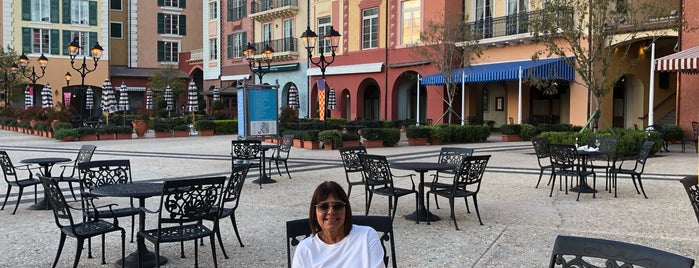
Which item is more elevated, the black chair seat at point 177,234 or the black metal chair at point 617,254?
the black metal chair at point 617,254

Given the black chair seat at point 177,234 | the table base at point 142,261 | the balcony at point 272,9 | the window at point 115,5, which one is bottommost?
the table base at point 142,261

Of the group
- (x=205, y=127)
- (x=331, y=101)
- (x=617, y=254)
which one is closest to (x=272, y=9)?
(x=331, y=101)

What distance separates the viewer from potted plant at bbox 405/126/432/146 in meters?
20.9

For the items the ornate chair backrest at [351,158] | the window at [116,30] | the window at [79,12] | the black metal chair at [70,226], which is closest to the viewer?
the black metal chair at [70,226]

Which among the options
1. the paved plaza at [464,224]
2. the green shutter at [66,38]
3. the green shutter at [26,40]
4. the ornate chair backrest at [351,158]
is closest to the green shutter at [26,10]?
the green shutter at [26,40]

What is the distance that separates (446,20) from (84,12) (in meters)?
33.1

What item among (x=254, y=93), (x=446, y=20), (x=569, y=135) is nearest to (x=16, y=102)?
(x=446, y=20)

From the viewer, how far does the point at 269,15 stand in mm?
37469

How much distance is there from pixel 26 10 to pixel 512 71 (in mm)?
37882

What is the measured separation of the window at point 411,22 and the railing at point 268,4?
8.80 meters

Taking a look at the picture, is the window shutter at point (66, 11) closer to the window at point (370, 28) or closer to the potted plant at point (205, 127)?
the potted plant at point (205, 127)

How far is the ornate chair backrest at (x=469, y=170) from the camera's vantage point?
6785mm

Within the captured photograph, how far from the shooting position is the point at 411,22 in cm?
2909

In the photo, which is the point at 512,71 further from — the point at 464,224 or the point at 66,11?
the point at 66,11
